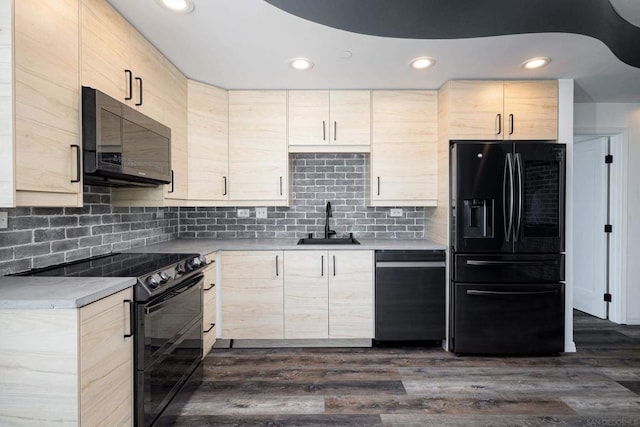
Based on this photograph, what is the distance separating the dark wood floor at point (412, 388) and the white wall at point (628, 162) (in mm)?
811

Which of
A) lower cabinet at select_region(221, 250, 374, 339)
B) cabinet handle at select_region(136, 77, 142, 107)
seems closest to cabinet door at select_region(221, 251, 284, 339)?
lower cabinet at select_region(221, 250, 374, 339)

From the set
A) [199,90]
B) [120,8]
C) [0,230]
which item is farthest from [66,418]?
[199,90]

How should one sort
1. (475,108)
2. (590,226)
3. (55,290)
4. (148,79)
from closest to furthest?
(55,290), (148,79), (475,108), (590,226)

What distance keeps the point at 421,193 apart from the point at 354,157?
776 millimetres

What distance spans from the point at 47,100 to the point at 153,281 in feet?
2.89

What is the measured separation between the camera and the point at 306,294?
9.53 feet

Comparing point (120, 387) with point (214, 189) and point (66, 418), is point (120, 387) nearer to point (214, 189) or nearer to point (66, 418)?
point (66, 418)

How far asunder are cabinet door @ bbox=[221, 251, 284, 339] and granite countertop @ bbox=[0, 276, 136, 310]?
1.39 meters

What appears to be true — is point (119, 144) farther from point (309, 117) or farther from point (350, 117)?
point (350, 117)

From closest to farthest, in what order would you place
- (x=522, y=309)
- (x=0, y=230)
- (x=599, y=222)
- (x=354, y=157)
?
(x=0, y=230), (x=522, y=309), (x=354, y=157), (x=599, y=222)

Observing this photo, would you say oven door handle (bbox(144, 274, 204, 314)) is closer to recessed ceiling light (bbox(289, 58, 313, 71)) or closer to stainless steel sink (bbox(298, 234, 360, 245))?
stainless steel sink (bbox(298, 234, 360, 245))

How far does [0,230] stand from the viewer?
158cm

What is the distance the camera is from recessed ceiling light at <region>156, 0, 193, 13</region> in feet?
5.95

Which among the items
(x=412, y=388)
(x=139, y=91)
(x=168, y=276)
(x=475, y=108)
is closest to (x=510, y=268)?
(x=412, y=388)
